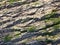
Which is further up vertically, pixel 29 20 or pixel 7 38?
pixel 29 20

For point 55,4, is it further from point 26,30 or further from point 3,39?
point 3,39

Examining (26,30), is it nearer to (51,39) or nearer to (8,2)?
(51,39)

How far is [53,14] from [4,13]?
36.5 inches

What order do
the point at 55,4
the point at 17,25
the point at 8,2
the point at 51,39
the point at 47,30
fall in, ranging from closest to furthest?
the point at 51,39
the point at 47,30
the point at 17,25
the point at 55,4
the point at 8,2

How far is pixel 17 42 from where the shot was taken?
332 cm

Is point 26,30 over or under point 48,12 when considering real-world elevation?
under

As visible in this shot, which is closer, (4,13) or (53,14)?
(53,14)

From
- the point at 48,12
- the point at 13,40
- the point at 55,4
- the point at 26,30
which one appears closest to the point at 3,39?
the point at 13,40

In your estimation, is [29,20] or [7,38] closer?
[7,38]

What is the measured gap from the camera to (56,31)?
3367 millimetres

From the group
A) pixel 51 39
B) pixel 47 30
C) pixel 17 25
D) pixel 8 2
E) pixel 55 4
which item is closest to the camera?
pixel 51 39

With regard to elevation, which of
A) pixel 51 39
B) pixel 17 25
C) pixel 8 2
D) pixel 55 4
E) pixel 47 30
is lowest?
pixel 51 39

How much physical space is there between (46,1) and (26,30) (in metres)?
0.86

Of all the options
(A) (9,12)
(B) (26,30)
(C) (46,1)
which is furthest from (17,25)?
(C) (46,1)
